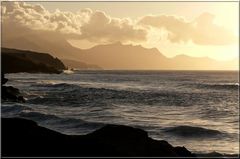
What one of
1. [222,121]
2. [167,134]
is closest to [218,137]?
[167,134]

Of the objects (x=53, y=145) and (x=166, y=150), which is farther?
(x=166, y=150)

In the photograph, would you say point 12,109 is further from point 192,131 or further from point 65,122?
point 192,131

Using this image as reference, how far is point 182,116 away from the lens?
4094 cm

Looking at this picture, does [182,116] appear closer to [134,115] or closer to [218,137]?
[134,115]

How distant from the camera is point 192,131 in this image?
102ft

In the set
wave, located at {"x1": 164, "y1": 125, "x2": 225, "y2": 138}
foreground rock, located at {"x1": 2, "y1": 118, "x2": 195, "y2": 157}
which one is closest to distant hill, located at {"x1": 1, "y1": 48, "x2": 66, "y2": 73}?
wave, located at {"x1": 164, "y1": 125, "x2": 225, "y2": 138}

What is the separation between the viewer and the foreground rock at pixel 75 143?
13.9 metres

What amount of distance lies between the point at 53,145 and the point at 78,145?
0.79m

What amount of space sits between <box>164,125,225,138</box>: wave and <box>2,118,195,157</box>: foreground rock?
46.1 ft

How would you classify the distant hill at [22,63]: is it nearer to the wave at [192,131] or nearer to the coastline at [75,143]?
the wave at [192,131]

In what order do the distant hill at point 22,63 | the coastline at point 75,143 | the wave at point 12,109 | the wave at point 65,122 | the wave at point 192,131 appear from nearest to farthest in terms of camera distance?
the coastline at point 75,143, the wave at point 192,131, the wave at point 65,122, the wave at point 12,109, the distant hill at point 22,63

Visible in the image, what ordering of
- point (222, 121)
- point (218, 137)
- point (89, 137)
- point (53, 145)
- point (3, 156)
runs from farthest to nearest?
point (222, 121), point (218, 137), point (89, 137), point (53, 145), point (3, 156)

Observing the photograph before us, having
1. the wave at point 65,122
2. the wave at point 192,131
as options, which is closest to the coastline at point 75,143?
the wave at point 192,131

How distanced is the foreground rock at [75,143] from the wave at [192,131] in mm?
14037
